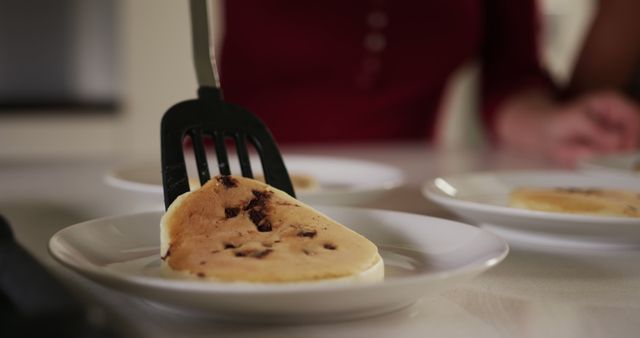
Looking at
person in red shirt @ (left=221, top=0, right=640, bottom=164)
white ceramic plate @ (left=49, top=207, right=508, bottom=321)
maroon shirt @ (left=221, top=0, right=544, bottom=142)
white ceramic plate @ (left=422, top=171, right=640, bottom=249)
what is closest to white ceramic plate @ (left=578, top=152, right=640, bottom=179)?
white ceramic plate @ (left=422, top=171, right=640, bottom=249)

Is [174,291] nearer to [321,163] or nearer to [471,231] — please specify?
[471,231]

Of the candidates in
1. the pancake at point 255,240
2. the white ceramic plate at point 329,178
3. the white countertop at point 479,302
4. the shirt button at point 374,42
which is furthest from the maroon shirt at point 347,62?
the pancake at point 255,240

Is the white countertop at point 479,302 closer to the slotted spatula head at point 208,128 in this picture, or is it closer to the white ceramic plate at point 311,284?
the white ceramic plate at point 311,284

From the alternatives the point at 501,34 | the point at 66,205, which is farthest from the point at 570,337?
the point at 501,34

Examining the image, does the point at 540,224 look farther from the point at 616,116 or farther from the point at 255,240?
the point at 616,116

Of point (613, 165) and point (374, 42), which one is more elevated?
point (374, 42)

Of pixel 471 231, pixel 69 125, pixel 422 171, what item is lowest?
pixel 69 125

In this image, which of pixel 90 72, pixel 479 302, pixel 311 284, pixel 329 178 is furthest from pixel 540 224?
pixel 90 72

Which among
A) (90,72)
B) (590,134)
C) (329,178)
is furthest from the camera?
(90,72)
